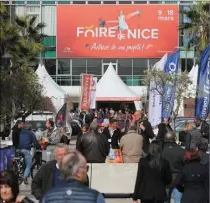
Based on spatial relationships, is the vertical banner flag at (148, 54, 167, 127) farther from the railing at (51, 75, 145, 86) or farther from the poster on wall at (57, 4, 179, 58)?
the railing at (51, 75, 145, 86)

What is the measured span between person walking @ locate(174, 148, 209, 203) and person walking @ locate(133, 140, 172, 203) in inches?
13.2

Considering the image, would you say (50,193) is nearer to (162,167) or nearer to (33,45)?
(162,167)

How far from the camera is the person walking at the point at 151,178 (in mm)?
8705

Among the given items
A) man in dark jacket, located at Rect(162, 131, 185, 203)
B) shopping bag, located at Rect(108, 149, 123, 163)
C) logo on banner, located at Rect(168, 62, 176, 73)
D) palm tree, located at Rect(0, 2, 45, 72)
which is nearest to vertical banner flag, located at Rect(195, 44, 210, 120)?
shopping bag, located at Rect(108, 149, 123, 163)

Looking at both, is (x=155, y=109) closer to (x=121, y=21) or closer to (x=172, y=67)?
(x=172, y=67)

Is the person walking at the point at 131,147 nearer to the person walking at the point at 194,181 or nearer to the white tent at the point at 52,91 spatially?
the person walking at the point at 194,181

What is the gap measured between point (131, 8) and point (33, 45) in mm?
19167

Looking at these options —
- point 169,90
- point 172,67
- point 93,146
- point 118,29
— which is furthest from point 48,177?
point 118,29

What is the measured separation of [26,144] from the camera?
15.9 metres

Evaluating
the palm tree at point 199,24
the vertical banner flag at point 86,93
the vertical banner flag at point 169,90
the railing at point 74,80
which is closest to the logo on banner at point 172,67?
the vertical banner flag at point 169,90

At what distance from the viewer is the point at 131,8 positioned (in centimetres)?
6247

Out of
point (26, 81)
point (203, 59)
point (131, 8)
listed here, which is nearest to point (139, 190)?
point (203, 59)

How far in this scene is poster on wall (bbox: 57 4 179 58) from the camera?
62.2 meters

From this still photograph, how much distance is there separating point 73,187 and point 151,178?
397 cm
